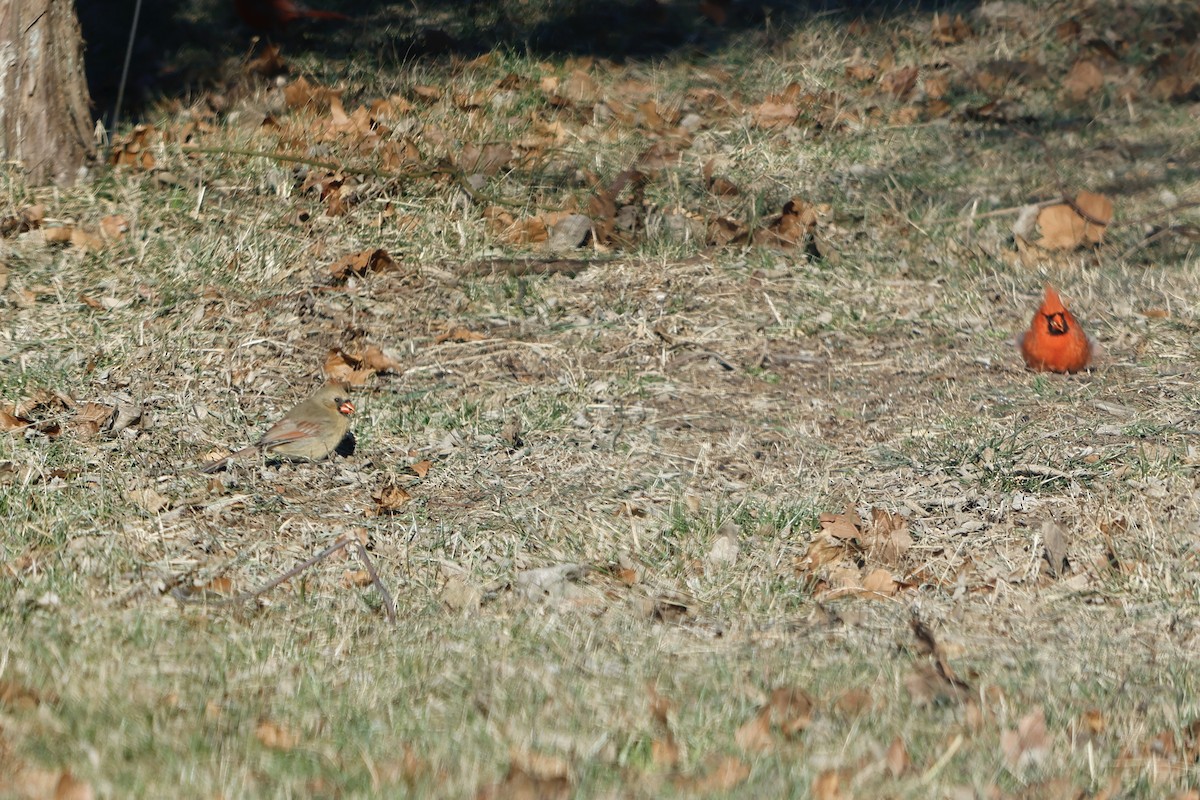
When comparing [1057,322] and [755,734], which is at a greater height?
[755,734]

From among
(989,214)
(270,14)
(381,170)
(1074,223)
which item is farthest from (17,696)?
(270,14)

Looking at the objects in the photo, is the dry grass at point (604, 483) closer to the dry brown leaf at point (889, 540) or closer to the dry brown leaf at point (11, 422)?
the dry brown leaf at point (889, 540)

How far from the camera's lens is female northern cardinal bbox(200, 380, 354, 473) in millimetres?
5117

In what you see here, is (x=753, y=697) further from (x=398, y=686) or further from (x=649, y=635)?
(x=398, y=686)

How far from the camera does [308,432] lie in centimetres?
511

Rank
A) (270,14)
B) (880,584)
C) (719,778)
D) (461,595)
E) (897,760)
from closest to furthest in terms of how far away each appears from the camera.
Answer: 1. (719,778)
2. (897,760)
3. (461,595)
4. (880,584)
5. (270,14)

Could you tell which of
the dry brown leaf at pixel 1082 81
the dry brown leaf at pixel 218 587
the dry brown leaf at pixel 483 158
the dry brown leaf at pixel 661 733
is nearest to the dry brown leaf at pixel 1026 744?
Answer: the dry brown leaf at pixel 661 733

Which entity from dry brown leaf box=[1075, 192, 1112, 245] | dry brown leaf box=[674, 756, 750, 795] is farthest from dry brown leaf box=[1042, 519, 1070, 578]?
dry brown leaf box=[1075, 192, 1112, 245]

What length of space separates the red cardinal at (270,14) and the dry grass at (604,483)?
0.85 m

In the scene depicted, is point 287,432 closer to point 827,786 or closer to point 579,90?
point 827,786

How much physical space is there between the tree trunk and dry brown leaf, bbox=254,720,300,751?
494 centimetres

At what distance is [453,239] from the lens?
7.17m

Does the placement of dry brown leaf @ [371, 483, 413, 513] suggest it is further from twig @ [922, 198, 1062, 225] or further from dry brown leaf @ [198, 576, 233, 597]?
twig @ [922, 198, 1062, 225]

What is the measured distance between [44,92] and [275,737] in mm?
5016
